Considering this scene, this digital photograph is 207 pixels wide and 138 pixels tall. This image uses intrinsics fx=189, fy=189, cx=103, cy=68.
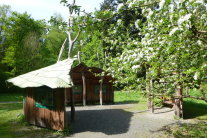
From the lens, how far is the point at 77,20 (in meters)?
4.21

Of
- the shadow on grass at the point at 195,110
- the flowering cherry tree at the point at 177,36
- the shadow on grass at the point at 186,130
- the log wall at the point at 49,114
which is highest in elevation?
the flowering cherry tree at the point at 177,36

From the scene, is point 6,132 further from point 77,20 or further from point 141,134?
point 77,20

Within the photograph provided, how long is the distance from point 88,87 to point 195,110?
1116 cm

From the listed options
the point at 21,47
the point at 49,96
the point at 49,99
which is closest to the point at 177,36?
the point at 49,96

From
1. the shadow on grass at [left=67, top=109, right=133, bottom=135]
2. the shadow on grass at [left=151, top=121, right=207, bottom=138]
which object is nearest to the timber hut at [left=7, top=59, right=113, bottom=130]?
the shadow on grass at [left=67, top=109, right=133, bottom=135]

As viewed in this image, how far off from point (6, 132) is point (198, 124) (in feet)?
38.1

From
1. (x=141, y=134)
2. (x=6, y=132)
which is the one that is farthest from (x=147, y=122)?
(x=6, y=132)

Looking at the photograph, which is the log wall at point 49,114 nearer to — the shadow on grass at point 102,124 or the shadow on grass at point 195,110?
the shadow on grass at point 102,124

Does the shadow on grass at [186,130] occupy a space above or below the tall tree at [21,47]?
below

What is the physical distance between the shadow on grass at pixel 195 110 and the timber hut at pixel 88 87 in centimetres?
865

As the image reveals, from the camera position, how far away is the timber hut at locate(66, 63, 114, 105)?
20656 mm

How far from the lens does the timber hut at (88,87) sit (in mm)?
20656

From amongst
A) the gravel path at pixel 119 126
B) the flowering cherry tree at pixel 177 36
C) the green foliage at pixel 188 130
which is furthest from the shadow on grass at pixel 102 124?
the flowering cherry tree at pixel 177 36

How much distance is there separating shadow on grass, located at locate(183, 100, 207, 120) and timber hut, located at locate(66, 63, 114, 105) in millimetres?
8648
